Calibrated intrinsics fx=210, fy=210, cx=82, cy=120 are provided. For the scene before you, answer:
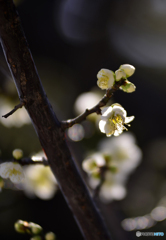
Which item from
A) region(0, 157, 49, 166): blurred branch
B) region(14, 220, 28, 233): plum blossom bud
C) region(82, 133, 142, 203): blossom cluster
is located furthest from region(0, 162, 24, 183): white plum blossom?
region(82, 133, 142, 203): blossom cluster

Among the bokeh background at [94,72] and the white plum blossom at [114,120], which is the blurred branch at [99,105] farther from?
the bokeh background at [94,72]

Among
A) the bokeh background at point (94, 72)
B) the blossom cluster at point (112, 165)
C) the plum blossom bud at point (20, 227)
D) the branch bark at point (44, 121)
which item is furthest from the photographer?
the bokeh background at point (94, 72)

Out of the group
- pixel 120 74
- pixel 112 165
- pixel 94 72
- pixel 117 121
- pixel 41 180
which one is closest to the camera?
pixel 120 74

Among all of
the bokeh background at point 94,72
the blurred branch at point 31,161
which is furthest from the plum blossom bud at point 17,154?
the bokeh background at point 94,72

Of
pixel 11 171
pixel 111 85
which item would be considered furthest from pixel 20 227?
pixel 111 85

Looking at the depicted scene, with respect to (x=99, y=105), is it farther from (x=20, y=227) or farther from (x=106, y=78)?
(x=20, y=227)
